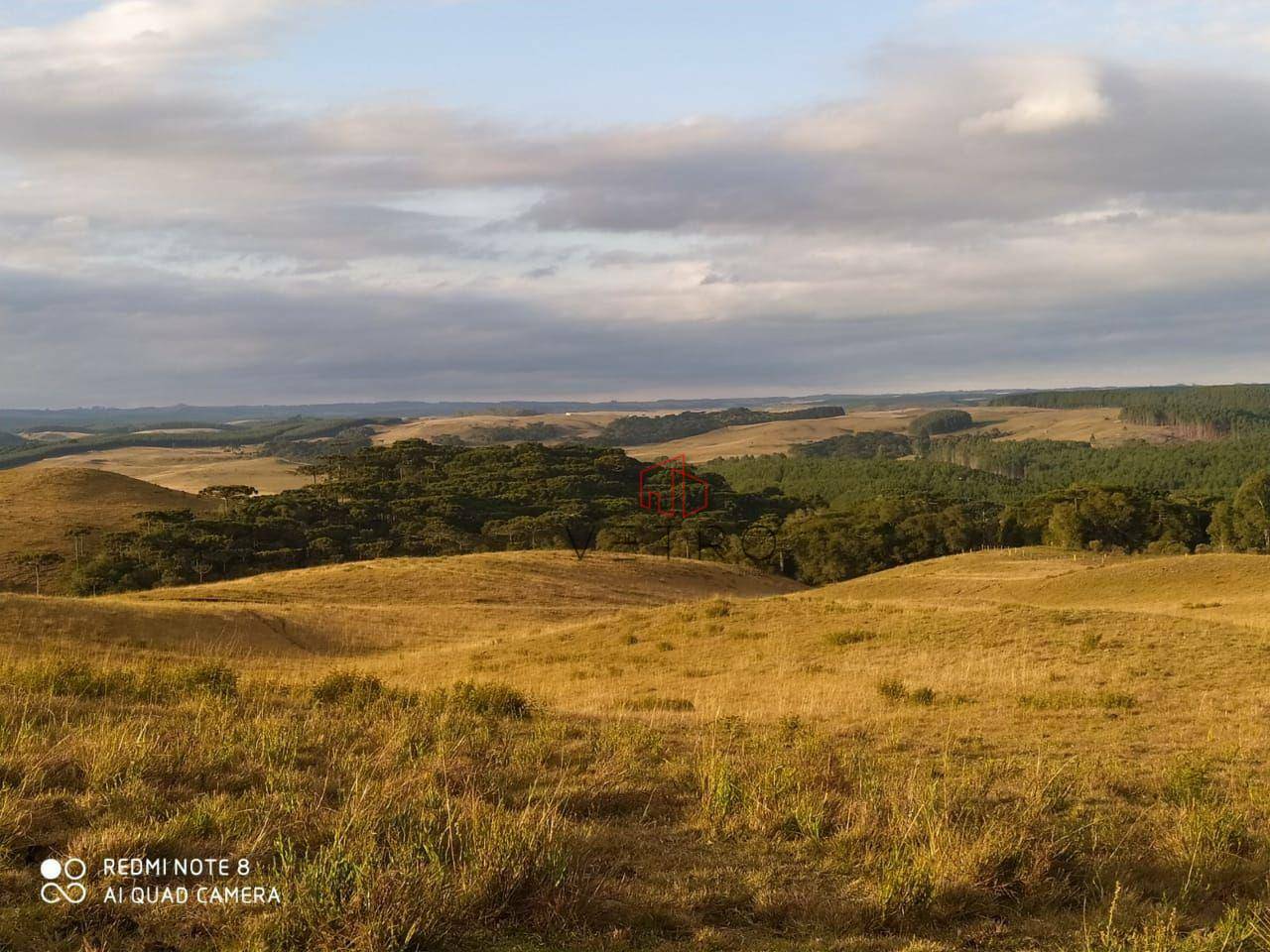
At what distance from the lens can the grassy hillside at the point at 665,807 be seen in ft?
16.8

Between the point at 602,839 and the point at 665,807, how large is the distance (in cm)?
113

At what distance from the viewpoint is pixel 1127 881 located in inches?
244

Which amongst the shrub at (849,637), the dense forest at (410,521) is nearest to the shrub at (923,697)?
the shrub at (849,637)

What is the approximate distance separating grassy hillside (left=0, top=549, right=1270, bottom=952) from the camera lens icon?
0.10 m

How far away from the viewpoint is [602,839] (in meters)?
6.36

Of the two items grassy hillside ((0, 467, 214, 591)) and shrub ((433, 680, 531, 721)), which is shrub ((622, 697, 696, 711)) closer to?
shrub ((433, 680, 531, 721))

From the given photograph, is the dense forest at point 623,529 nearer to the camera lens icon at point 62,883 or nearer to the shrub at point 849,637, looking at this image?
the shrub at point 849,637

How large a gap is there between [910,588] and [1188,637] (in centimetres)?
3165

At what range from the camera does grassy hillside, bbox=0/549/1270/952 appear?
511 cm

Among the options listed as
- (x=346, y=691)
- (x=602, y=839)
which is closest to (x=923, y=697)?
(x=346, y=691)

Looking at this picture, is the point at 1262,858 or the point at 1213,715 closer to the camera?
the point at 1262,858

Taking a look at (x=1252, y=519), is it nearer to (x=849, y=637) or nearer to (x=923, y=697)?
(x=849, y=637)

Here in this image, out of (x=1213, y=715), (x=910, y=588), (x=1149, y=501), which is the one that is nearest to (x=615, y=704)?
(x=1213, y=715)

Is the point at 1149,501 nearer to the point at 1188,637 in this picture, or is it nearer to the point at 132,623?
the point at 1188,637
